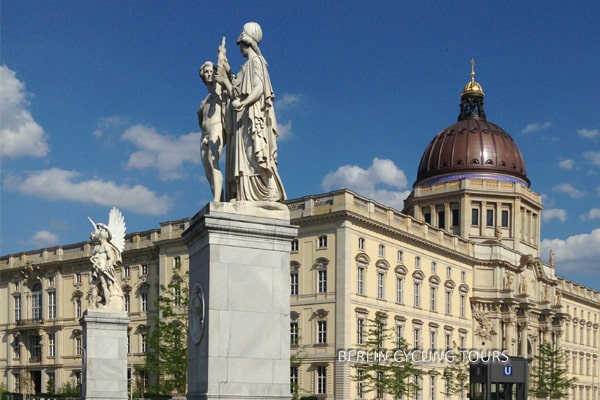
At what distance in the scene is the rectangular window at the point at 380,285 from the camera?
74.1 meters

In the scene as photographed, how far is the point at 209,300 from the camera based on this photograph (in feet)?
39.5

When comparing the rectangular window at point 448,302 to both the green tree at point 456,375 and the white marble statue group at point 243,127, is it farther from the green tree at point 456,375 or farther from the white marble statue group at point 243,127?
the white marble statue group at point 243,127

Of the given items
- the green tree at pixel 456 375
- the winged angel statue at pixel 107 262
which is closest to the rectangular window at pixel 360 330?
the green tree at pixel 456 375

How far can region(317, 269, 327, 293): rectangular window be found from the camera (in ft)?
234

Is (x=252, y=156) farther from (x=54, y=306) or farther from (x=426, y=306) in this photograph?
(x=54, y=306)

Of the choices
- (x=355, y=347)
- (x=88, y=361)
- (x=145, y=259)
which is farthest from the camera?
(x=145, y=259)

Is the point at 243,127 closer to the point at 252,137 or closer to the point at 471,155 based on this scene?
the point at 252,137

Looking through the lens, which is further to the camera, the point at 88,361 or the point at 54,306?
the point at 54,306

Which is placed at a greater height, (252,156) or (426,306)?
(252,156)

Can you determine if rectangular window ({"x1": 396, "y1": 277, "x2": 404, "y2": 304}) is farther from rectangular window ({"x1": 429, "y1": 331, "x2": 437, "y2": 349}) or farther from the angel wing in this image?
the angel wing

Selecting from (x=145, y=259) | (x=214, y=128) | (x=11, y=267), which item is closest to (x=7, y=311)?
(x=11, y=267)

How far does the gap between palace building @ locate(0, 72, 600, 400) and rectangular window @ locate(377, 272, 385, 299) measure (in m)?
0.16

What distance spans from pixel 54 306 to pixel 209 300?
87.2 metres

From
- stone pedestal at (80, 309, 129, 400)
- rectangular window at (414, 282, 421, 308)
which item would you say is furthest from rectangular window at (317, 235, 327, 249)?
stone pedestal at (80, 309, 129, 400)
